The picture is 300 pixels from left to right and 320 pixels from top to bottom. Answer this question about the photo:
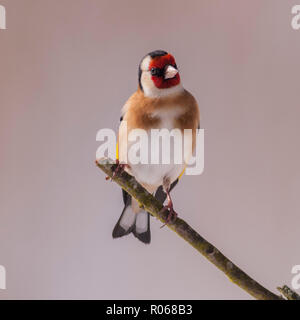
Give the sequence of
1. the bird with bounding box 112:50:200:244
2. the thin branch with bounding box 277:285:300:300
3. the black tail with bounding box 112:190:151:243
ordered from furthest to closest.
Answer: the black tail with bounding box 112:190:151:243
the bird with bounding box 112:50:200:244
the thin branch with bounding box 277:285:300:300

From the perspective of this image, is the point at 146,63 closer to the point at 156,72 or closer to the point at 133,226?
the point at 156,72

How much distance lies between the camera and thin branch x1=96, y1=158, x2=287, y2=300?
526 millimetres

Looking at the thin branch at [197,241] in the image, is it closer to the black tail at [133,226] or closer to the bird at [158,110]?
the bird at [158,110]

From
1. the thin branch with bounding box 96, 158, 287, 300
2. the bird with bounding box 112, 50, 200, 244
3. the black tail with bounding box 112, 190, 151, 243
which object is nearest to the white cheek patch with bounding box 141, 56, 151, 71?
the bird with bounding box 112, 50, 200, 244

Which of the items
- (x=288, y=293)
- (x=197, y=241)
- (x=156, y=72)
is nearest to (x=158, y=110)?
(x=156, y=72)

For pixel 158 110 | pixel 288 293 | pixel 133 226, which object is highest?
pixel 158 110

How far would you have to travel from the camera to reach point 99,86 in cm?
116

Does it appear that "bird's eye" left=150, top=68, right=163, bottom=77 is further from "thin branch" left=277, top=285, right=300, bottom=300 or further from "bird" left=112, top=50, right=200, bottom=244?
"thin branch" left=277, top=285, right=300, bottom=300

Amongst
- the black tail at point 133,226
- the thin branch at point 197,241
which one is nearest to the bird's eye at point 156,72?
the thin branch at point 197,241

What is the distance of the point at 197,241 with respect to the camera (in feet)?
1.86

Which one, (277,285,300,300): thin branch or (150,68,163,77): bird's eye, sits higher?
(150,68,163,77): bird's eye

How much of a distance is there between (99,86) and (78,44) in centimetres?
15
